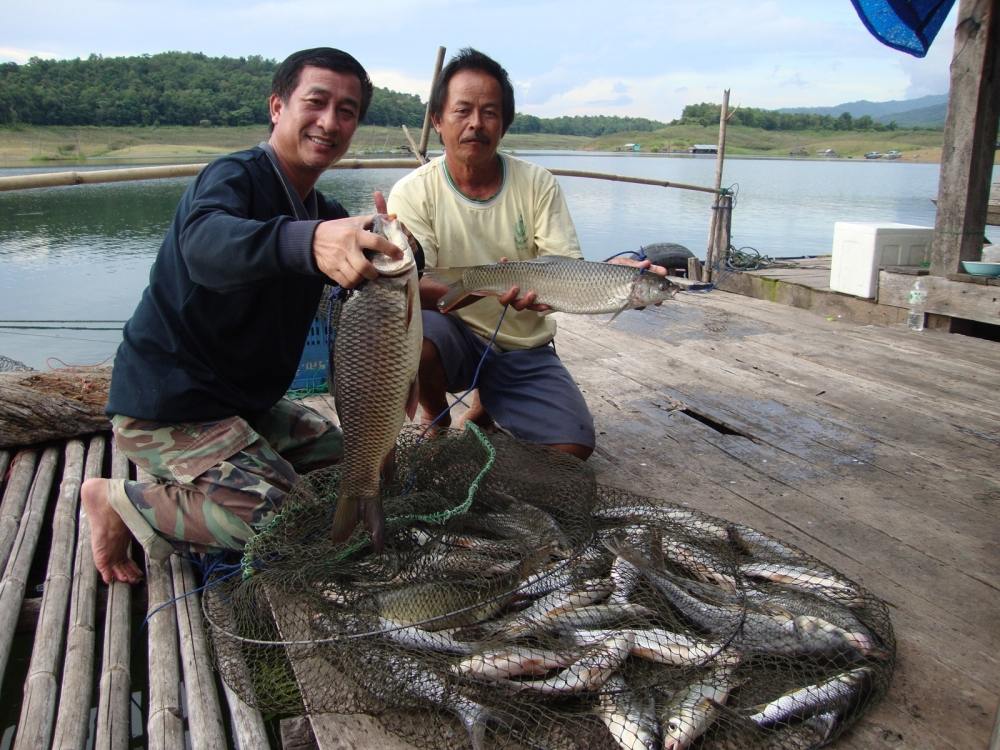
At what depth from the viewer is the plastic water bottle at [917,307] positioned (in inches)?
296

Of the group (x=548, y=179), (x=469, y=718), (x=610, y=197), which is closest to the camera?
(x=469, y=718)

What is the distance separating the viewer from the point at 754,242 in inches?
955

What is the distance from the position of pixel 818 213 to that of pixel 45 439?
3389cm

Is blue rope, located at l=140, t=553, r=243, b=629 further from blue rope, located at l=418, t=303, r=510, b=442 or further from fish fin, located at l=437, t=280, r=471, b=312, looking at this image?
fish fin, located at l=437, t=280, r=471, b=312

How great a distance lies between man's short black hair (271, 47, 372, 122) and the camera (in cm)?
314

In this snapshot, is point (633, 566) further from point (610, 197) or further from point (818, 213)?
point (610, 197)

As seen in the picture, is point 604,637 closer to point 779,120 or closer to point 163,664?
point 163,664

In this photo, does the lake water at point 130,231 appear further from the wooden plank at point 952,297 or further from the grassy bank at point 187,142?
the wooden plank at point 952,297

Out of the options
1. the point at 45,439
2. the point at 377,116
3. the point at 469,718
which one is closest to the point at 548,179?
the point at 469,718

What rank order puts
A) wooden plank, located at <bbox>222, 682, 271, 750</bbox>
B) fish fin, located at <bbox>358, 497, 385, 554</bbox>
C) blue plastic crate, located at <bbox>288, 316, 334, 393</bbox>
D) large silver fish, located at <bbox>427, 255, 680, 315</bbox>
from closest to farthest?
wooden plank, located at <bbox>222, 682, 271, 750</bbox>
fish fin, located at <bbox>358, 497, 385, 554</bbox>
large silver fish, located at <bbox>427, 255, 680, 315</bbox>
blue plastic crate, located at <bbox>288, 316, 334, 393</bbox>

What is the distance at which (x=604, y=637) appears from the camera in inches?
97.0

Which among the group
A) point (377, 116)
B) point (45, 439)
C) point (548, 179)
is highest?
point (377, 116)

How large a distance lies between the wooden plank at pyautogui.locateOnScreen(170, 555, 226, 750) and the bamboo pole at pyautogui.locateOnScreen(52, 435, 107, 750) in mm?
319

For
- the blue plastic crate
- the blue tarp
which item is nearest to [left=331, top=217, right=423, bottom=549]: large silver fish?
the blue plastic crate
